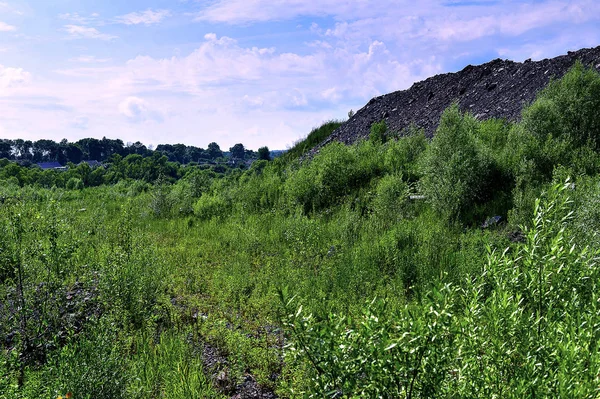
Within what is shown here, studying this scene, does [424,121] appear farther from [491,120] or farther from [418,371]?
[418,371]

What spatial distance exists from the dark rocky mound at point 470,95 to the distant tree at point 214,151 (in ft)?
422

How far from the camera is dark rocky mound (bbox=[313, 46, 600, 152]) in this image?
15.0 meters

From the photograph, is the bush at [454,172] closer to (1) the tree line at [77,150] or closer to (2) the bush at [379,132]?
(2) the bush at [379,132]

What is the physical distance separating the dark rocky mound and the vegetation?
3.39 metres

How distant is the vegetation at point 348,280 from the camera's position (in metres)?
2.20

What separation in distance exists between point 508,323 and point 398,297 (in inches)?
159

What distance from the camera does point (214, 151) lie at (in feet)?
495

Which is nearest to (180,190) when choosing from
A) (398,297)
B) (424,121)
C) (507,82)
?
(424,121)

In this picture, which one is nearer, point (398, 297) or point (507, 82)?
point (398, 297)

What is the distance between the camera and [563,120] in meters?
10.6

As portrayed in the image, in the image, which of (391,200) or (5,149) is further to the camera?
(5,149)

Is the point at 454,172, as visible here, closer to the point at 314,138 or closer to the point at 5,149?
the point at 314,138

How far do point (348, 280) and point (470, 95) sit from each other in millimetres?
14425

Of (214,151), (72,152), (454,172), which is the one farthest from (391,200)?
(214,151)
